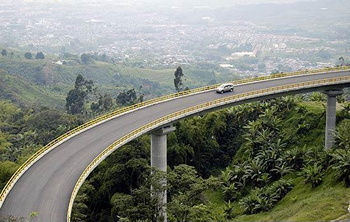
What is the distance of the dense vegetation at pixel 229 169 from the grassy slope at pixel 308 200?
6.6 inches

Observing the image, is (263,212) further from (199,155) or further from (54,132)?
(54,132)

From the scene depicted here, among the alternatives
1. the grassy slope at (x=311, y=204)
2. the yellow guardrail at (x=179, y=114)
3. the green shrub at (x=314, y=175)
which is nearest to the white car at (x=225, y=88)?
the yellow guardrail at (x=179, y=114)

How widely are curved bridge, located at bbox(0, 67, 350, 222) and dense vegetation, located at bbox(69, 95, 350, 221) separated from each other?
311 centimetres

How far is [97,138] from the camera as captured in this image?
4547 centimetres

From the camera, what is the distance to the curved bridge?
34.7m

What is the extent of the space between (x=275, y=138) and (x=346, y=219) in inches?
1253

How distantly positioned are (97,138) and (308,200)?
20.3 m

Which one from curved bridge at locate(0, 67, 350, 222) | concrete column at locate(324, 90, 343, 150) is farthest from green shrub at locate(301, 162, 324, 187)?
concrete column at locate(324, 90, 343, 150)

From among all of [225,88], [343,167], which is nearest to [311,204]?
[343,167]

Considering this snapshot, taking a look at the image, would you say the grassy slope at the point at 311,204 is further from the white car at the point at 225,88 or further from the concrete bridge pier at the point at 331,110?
the white car at the point at 225,88

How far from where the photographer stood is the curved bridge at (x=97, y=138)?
114ft

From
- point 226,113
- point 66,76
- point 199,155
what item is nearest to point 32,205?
point 199,155

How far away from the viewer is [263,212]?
162 feet

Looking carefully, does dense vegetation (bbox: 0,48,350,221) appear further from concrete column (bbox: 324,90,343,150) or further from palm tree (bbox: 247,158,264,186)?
concrete column (bbox: 324,90,343,150)
